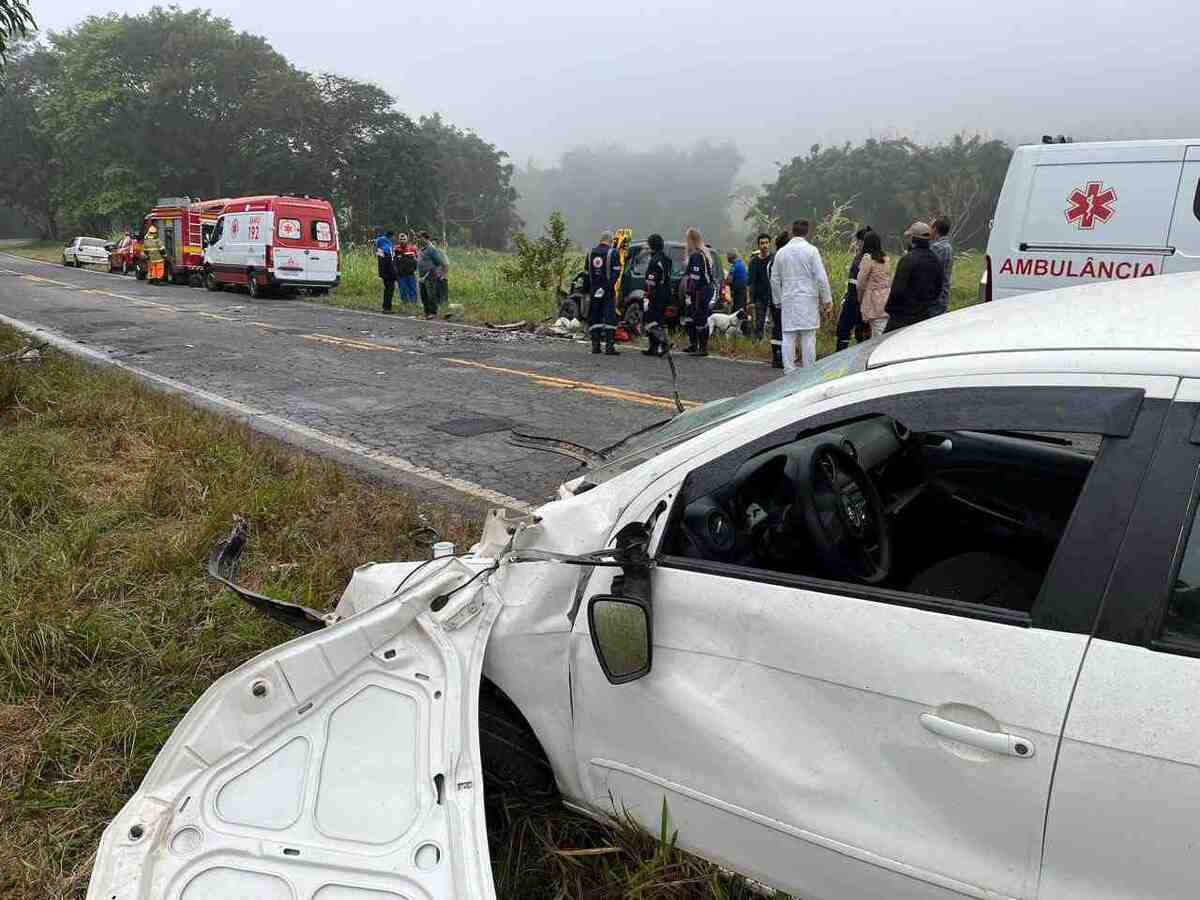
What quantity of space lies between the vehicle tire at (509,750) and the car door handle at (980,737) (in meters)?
1.04

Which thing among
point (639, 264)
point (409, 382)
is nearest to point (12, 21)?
point (409, 382)

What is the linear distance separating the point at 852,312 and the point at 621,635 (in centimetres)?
878

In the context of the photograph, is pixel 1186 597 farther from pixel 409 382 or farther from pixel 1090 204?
pixel 409 382

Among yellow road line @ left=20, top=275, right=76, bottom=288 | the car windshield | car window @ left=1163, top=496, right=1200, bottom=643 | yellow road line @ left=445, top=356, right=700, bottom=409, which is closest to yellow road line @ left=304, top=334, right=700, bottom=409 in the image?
yellow road line @ left=445, top=356, right=700, bottom=409

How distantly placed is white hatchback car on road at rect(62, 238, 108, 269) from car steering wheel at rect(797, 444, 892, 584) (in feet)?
128

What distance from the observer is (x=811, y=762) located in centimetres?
166

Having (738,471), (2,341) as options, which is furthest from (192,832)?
(2,341)

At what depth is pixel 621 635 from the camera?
1.84 meters

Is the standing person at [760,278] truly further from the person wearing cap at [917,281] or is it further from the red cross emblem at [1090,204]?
the red cross emblem at [1090,204]

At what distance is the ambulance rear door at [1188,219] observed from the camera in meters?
6.64

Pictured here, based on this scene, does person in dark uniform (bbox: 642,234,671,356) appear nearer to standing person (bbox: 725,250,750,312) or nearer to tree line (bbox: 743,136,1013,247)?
standing person (bbox: 725,250,750,312)

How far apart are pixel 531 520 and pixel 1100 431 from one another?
1298 millimetres

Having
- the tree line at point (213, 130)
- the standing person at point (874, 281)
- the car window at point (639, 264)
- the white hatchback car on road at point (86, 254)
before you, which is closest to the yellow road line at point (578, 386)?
the standing person at point (874, 281)

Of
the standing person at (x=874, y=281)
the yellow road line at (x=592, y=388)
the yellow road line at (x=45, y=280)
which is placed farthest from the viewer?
the yellow road line at (x=45, y=280)
